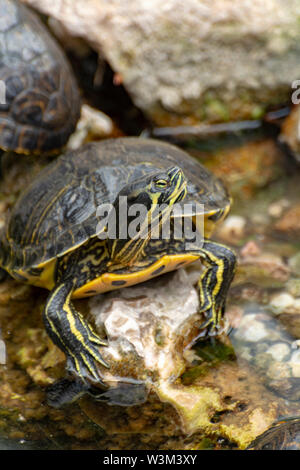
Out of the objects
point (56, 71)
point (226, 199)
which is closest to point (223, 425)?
point (226, 199)

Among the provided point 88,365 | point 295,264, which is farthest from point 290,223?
point 88,365

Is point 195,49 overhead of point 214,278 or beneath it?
overhead

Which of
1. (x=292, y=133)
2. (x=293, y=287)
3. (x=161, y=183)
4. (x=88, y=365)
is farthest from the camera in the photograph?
(x=292, y=133)

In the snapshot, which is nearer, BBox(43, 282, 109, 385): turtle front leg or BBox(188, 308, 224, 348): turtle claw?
BBox(43, 282, 109, 385): turtle front leg

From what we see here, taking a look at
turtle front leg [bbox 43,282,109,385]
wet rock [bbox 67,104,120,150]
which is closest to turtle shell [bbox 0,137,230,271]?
turtle front leg [bbox 43,282,109,385]

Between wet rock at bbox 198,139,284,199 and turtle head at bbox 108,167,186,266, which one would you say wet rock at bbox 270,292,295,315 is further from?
wet rock at bbox 198,139,284,199

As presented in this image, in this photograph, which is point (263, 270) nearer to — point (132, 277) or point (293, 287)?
point (293, 287)

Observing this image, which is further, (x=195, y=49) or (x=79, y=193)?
(x=195, y=49)

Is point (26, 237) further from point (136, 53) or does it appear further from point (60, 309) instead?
point (136, 53)
